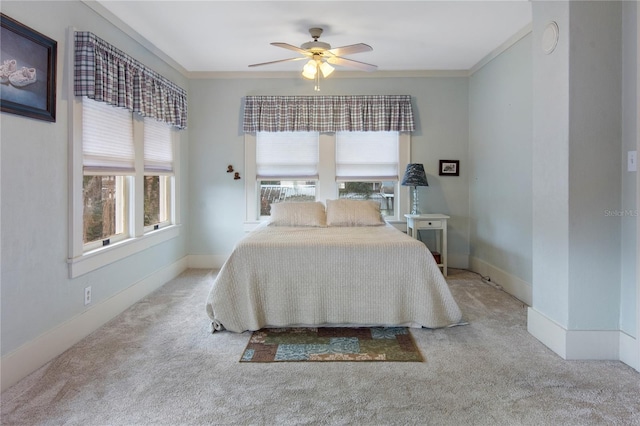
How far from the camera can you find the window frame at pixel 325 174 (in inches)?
187

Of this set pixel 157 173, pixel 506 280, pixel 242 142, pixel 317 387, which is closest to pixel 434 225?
pixel 506 280

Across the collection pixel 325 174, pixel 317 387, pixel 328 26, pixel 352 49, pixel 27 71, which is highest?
pixel 328 26

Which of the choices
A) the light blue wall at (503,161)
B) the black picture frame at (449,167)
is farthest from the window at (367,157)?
the light blue wall at (503,161)

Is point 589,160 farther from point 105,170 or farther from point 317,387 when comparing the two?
point 105,170

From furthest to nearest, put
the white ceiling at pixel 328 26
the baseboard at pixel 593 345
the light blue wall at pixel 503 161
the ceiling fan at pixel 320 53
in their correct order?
the light blue wall at pixel 503 161 < the ceiling fan at pixel 320 53 < the white ceiling at pixel 328 26 < the baseboard at pixel 593 345

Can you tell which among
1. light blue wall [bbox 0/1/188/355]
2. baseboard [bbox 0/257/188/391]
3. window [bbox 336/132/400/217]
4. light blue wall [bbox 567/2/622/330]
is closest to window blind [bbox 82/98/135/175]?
light blue wall [bbox 0/1/188/355]

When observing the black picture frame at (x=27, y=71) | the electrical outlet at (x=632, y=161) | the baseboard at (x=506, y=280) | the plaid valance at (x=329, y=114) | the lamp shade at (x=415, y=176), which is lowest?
the baseboard at (x=506, y=280)

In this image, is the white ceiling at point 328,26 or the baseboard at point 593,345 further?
the white ceiling at point 328,26

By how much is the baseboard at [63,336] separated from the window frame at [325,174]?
5.06 ft

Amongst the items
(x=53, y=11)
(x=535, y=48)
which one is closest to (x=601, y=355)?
(x=535, y=48)

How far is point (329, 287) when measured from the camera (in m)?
2.78

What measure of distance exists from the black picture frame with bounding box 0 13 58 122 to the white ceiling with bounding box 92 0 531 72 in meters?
0.90

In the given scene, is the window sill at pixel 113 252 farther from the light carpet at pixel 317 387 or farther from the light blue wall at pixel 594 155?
the light blue wall at pixel 594 155

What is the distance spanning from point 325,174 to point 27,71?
10.5 ft
